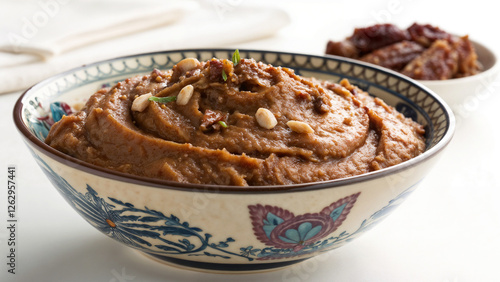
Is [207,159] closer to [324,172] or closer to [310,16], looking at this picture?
[324,172]

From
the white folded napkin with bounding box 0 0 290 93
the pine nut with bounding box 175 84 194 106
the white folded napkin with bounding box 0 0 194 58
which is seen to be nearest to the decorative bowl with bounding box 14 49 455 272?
the pine nut with bounding box 175 84 194 106

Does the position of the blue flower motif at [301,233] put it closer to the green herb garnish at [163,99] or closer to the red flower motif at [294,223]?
the red flower motif at [294,223]

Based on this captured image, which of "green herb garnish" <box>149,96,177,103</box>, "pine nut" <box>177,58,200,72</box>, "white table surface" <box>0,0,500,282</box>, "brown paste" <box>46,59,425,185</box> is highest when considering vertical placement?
"pine nut" <box>177,58,200,72</box>

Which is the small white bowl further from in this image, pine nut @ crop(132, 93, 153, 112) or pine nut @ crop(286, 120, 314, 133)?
pine nut @ crop(132, 93, 153, 112)

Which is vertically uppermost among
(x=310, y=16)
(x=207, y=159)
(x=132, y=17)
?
(x=207, y=159)

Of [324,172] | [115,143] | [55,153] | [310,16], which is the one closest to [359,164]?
[324,172]

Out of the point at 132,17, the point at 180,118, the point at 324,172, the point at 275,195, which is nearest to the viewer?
the point at 275,195

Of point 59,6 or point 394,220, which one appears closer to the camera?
point 394,220
